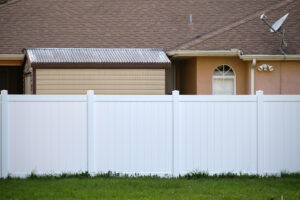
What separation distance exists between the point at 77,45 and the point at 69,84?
144 inches

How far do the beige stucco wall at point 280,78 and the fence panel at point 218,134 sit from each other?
7.13 m

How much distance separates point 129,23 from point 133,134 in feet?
35.0

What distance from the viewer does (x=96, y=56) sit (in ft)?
53.4

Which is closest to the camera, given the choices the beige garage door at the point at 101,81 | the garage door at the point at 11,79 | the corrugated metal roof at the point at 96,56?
the beige garage door at the point at 101,81

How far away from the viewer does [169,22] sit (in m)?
20.6

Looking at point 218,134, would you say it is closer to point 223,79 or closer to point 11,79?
point 223,79

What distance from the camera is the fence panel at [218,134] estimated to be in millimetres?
10352

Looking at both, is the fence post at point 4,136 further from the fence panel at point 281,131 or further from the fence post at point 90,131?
the fence panel at point 281,131

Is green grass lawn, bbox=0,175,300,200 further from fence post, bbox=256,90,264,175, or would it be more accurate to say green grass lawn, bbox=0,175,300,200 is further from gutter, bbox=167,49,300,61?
gutter, bbox=167,49,300,61

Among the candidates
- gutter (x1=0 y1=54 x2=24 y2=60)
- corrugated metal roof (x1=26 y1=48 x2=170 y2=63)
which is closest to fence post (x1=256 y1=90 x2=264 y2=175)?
corrugated metal roof (x1=26 y1=48 x2=170 y2=63)

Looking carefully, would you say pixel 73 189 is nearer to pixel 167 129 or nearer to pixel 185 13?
pixel 167 129

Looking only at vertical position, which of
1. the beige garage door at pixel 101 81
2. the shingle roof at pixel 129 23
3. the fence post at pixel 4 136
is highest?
the shingle roof at pixel 129 23

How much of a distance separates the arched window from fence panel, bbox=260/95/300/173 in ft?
25.0

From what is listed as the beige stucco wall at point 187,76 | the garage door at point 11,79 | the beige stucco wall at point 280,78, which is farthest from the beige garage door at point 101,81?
the garage door at point 11,79
